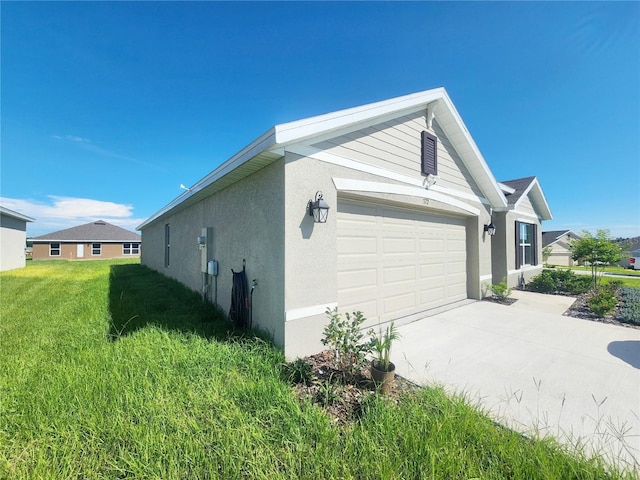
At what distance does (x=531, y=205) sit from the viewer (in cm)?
1141

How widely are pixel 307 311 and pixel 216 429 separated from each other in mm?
1887

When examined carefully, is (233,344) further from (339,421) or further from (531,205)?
(531,205)

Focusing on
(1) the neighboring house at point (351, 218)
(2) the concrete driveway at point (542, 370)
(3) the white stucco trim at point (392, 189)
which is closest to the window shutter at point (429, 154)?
(1) the neighboring house at point (351, 218)

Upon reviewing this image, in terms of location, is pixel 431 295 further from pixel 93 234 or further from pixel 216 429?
pixel 93 234

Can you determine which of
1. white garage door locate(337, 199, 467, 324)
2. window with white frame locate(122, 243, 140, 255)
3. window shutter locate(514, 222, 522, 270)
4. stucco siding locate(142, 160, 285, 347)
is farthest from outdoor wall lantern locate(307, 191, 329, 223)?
window with white frame locate(122, 243, 140, 255)

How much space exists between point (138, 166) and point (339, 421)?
17.0 meters

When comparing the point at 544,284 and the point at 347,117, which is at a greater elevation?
the point at 347,117

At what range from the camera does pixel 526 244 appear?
36.3 ft

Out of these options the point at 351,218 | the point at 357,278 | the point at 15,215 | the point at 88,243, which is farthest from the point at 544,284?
the point at 88,243

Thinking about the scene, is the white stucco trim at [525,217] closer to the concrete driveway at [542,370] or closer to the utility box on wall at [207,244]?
the concrete driveway at [542,370]

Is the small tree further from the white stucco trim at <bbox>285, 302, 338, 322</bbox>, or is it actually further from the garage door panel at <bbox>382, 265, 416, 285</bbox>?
the white stucco trim at <bbox>285, 302, 338, 322</bbox>

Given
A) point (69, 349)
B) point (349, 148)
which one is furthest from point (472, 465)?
point (69, 349)

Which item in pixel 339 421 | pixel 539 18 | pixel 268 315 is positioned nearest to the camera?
pixel 339 421

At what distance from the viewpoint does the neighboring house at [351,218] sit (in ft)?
12.3
